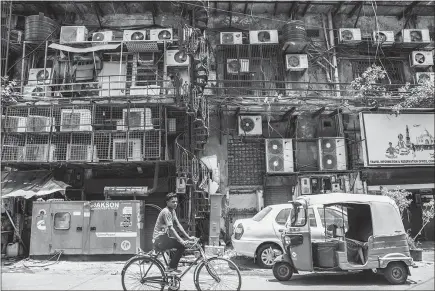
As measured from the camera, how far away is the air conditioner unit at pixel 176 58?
49.6 feet

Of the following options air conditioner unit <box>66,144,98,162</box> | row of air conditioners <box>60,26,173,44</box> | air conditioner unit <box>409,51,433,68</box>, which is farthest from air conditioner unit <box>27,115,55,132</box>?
air conditioner unit <box>409,51,433,68</box>

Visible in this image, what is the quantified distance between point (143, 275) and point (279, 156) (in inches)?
361

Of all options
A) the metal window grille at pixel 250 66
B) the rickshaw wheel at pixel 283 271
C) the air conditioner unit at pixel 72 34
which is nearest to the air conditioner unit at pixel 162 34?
the metal window grille at pixel 250 66

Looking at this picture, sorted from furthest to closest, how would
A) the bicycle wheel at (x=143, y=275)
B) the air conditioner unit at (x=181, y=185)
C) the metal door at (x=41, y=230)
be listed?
1. the air conditioner unit at (x=181, y=185)
2. the metal door at (x=41, y=230)
3. the bicycle wheel at (x=143, y=275)

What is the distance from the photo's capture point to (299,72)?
1598cm

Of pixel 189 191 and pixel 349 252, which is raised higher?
pixel 189 191

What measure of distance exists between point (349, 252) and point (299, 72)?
9462 mm

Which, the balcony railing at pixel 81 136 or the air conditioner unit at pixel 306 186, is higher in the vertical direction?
the balcony railing at pixel 81 136

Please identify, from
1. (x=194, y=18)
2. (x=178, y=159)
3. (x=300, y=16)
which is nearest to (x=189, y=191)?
(x=178, y=159)

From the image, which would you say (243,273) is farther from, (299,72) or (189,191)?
(299,72)

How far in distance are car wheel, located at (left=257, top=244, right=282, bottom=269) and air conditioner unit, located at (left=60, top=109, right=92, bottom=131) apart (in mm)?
7672

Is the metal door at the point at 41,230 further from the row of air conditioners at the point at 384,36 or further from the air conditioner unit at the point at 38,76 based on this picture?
the row of air conditioners at the point at 384,36

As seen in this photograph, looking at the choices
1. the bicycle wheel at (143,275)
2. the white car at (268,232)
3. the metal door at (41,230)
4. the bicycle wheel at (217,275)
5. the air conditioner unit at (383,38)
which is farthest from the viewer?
the air conditioner unit at (383,38)

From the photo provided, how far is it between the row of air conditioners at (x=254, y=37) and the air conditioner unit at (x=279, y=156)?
435 centimetres
